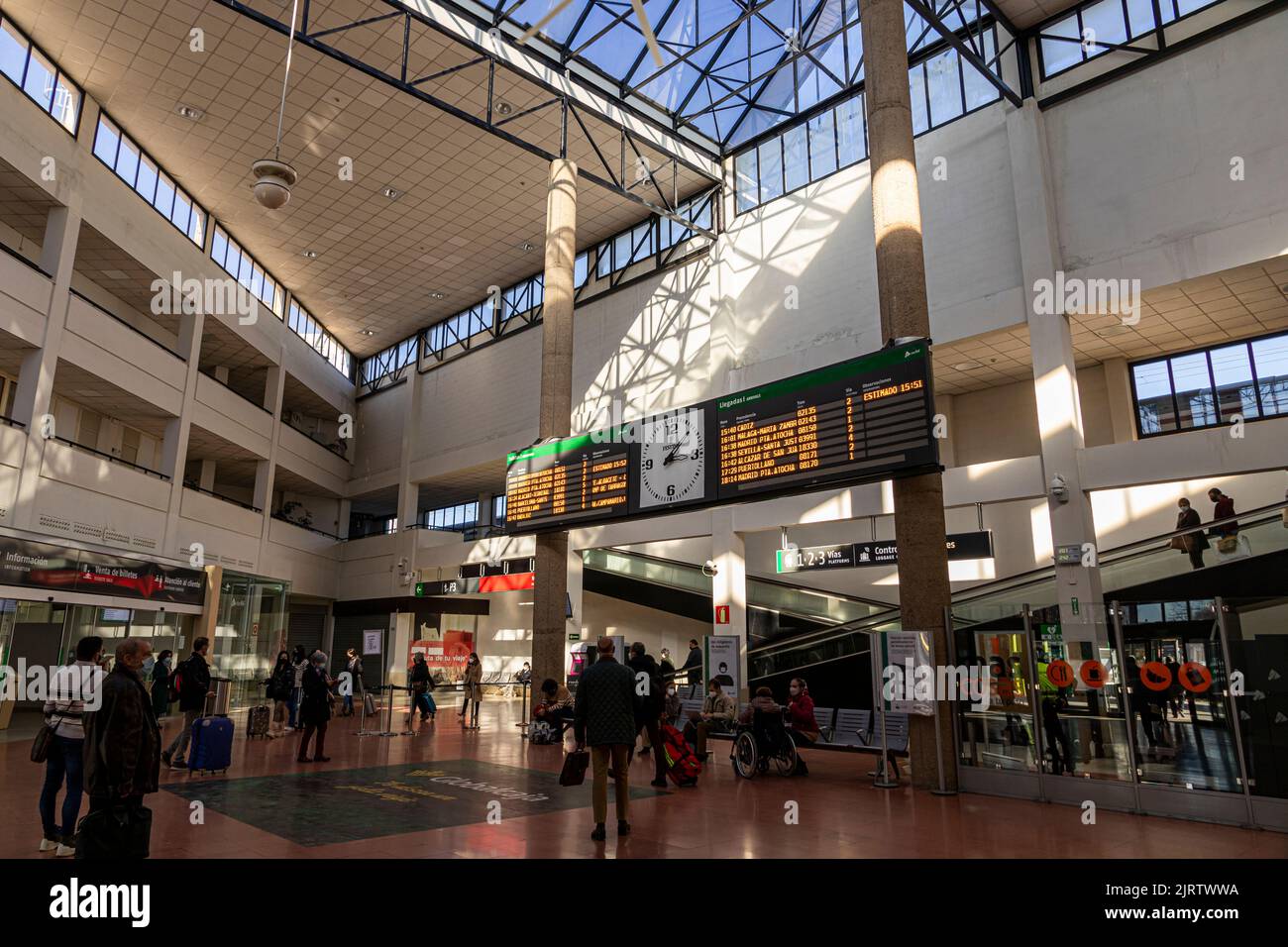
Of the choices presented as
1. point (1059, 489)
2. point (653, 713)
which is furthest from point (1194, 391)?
point (653, 713)

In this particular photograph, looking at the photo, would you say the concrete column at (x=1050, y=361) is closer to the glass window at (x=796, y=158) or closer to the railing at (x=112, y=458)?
the glass window at (x=796, y=158)

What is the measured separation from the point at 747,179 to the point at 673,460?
39.6ft

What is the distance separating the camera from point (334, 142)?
20.2 m

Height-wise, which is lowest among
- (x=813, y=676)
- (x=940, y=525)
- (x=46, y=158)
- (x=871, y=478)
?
(x=813, y=676)

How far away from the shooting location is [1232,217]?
43.8 ft

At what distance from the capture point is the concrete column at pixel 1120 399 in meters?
18.5

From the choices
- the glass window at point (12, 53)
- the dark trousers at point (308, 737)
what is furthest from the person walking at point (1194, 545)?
the glass window at point (12, 53)

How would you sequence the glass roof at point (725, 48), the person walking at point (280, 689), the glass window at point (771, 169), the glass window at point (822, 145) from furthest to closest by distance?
the glass window at point (771, 169) < the glass window at point (822, 145) < the glass roof at point (725, 48) < the person walking at point (280, 689)

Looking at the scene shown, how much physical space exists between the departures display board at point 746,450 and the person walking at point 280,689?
5.37 metres

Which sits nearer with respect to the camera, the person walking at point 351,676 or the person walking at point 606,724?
the person walking at point 606,724
